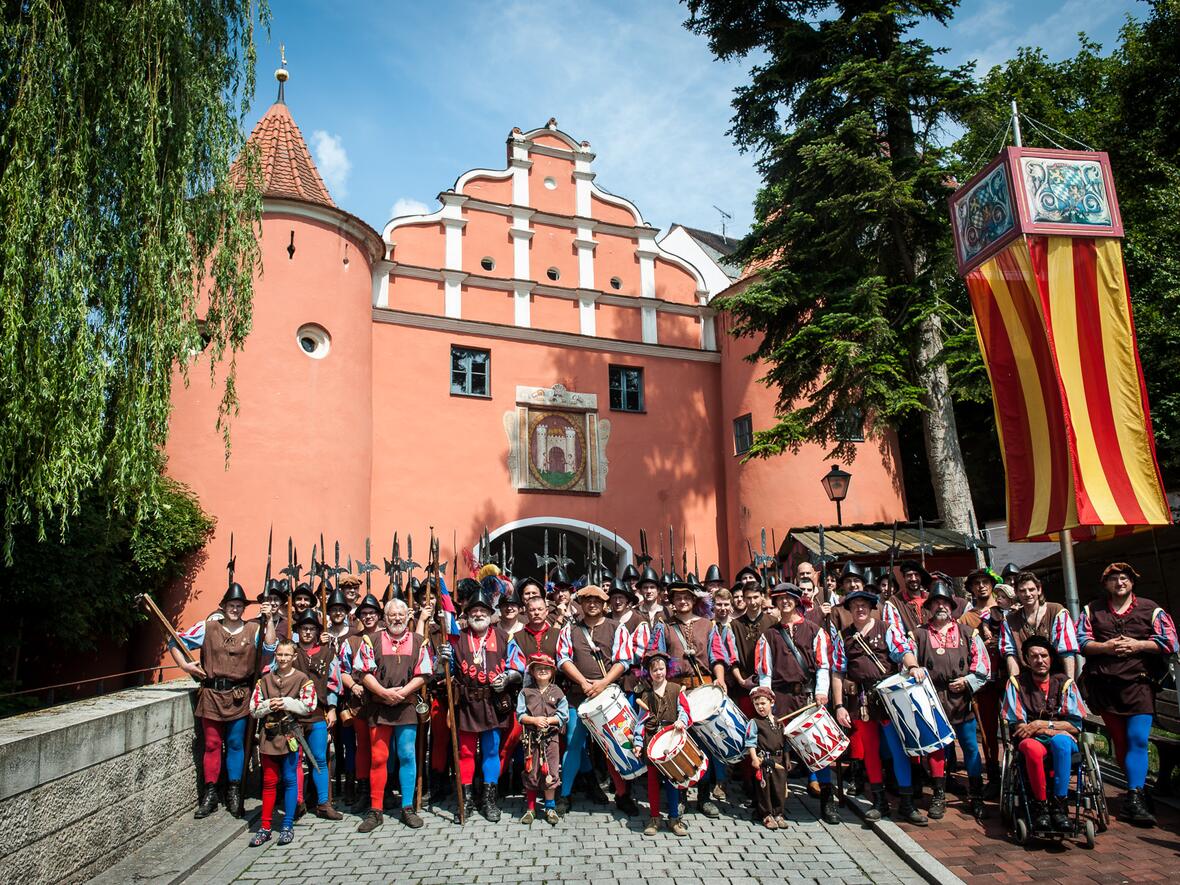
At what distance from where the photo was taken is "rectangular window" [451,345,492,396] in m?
18.7

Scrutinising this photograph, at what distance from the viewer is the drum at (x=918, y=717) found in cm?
634

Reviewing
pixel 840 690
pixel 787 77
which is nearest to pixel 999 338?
pixel 840 690

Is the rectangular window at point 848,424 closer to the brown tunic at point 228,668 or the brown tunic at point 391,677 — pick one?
the brown tunic at point 391,677

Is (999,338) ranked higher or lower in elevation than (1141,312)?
lower

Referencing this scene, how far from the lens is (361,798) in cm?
756

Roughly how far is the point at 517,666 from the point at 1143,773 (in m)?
4.67

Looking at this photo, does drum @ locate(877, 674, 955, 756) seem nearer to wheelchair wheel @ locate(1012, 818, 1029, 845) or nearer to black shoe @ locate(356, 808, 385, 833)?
wheelchair wheel @ locate(1012, 818, 1029, 845)

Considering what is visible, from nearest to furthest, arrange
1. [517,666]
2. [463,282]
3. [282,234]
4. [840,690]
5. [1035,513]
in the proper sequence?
[840,690] < [517,666] < [1035,513] < [282,234] < [463,282]

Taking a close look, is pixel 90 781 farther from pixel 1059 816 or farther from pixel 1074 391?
pixel 1074 391

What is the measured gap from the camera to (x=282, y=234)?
54.1 feet

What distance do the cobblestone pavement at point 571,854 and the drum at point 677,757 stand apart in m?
0.43

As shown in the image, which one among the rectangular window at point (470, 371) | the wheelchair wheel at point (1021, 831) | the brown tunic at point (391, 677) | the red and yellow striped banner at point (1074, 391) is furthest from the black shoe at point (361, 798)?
the rectangular window at point (470, 371)

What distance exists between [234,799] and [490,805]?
2123mm

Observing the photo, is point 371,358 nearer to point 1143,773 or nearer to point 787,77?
point 787,77
